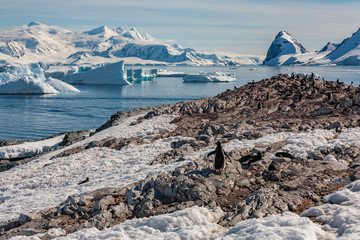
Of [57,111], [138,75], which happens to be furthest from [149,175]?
[138,75]

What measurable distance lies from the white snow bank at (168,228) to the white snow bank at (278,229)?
1.75 feet

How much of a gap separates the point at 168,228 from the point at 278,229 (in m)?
2.45

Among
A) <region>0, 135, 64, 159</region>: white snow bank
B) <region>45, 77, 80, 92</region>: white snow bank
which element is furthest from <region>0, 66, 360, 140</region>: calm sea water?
<region>0, 135, 64, 159</region>: white snow bank

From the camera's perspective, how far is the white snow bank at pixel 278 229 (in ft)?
23.4

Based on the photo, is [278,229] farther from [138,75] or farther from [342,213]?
[138,75]

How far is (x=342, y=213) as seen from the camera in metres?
8.10

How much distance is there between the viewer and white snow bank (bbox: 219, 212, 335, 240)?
7133mm

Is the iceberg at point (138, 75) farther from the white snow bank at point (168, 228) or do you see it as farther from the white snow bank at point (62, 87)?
the white snow bank at point (168, 228)

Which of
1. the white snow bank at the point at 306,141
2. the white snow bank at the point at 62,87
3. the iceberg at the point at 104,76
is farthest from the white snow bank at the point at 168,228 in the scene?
the iceberg at the point at 104,76

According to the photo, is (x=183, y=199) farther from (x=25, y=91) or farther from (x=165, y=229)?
(x=25, y=91)

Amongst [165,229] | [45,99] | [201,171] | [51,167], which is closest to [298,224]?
[165,229]

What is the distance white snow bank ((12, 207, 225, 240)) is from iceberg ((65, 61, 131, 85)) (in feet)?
303

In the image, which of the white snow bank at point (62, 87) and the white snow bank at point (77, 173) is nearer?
the white snow bank at point (77, 173)

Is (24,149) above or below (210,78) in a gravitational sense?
below
